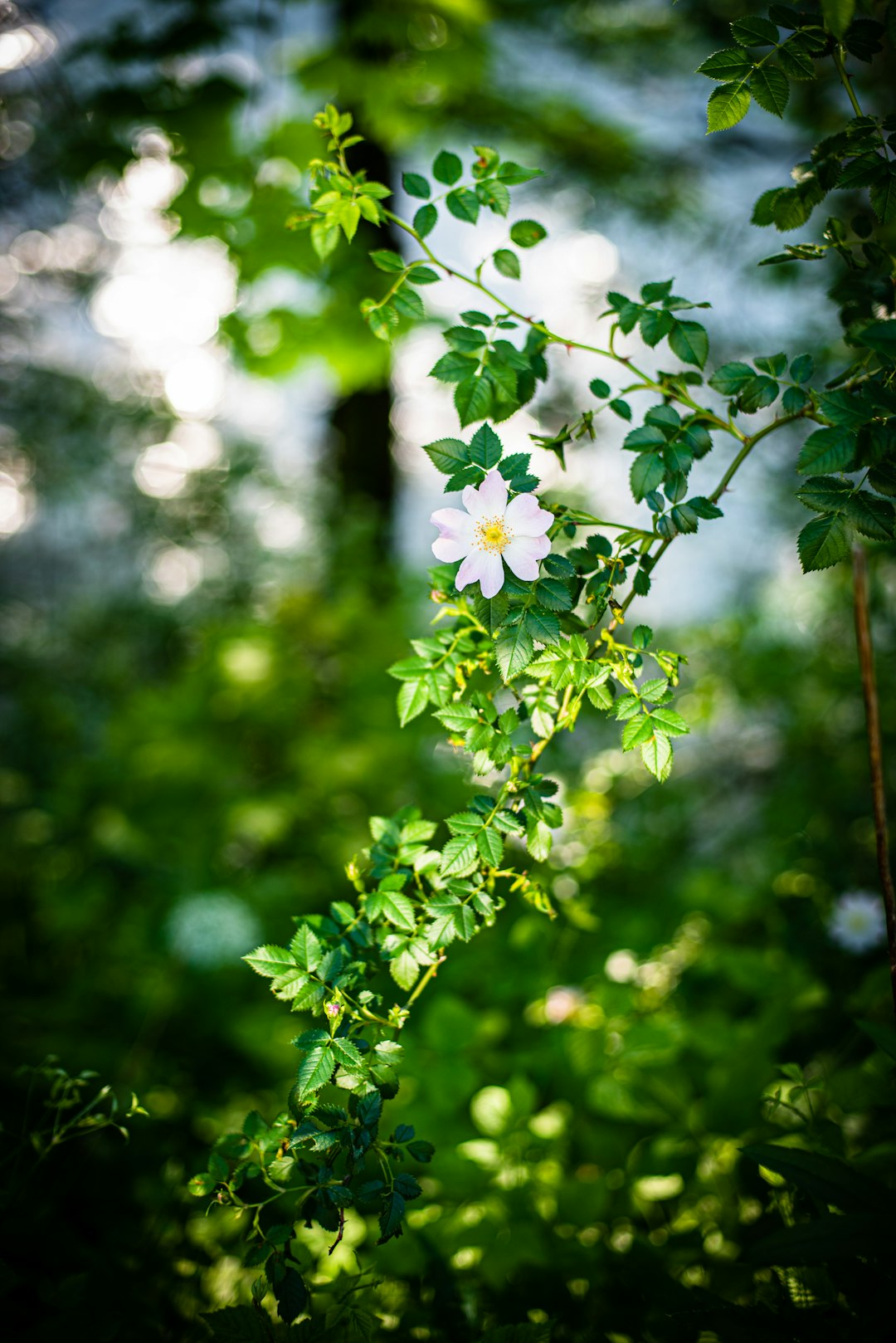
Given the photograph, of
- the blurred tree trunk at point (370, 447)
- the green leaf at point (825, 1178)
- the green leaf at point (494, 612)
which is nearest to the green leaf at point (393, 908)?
the green leaf at point (494, 612)

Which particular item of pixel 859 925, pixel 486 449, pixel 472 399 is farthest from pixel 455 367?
pixel 859 925

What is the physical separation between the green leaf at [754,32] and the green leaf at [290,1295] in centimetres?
109

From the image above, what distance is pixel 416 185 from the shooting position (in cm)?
73

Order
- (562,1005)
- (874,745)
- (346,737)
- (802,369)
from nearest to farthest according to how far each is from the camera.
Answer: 1. (802,369)
2. (874,745)
3. (562,1005)
4. (346,737)

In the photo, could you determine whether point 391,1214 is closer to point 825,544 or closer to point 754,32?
point 825,544

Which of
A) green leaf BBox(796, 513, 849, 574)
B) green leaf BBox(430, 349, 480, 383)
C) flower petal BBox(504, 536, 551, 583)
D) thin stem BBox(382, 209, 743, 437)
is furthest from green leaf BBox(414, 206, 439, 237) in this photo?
green leaf BBox(796, 513, 849, 574)

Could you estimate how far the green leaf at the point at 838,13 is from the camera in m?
0.64

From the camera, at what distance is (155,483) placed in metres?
3.82

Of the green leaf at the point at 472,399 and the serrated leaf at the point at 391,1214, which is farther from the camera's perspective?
the green leaf at the point at 472,399

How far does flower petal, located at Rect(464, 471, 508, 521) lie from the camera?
63 cm

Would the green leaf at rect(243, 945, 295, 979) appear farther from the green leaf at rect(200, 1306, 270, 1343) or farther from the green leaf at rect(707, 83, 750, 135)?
the green leaf at rect(707, 83, 750, 135)

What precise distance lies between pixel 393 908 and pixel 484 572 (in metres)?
0.31

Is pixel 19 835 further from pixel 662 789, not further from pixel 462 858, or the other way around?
pixel 462 858

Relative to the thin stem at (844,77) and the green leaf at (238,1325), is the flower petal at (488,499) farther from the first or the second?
the green leaf at (238,1325)
